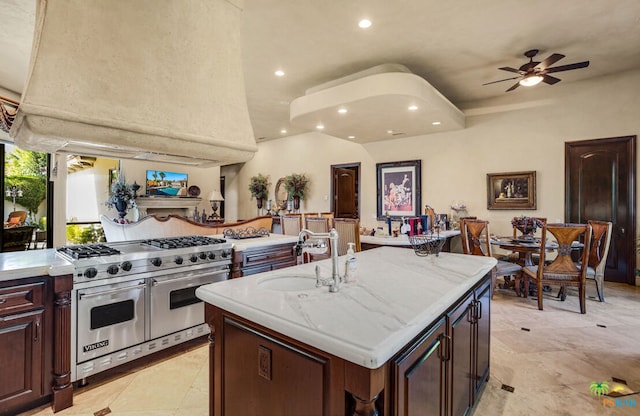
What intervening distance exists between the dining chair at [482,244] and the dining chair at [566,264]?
27cm

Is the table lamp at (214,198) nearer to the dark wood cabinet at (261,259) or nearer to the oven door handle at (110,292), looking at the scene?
the dark wood cabinet at (261,259)

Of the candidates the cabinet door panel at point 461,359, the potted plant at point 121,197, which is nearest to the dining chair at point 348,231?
the cabinet door panel at point 461,359

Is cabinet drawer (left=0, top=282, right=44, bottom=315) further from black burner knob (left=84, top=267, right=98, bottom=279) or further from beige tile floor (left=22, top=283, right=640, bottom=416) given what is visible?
beige tile floor (left=22, top=283, right=640, bottom=416)

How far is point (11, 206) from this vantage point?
13.9 feet

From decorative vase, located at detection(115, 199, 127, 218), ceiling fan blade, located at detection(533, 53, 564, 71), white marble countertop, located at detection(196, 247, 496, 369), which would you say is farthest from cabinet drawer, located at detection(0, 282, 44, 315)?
decorative vase, located at detection(115, 199, 127, 218)

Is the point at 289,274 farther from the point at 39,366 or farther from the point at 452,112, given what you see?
the point at 452,112

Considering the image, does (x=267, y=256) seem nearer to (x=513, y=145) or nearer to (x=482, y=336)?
(x=482, y=336)

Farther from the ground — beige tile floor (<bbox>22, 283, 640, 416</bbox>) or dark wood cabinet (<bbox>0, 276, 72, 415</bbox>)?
dark wood cabinet (<bbox>0, 276, 72, 415</bbox>)

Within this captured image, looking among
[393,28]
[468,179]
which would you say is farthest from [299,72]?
[468,179]

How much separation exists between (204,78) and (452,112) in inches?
183

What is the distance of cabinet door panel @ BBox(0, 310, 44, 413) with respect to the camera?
1.72 meters

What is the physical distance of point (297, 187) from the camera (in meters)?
8.31

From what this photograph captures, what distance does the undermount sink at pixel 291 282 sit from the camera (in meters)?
1.65

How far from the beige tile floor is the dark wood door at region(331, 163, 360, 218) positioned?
4.47 meters
